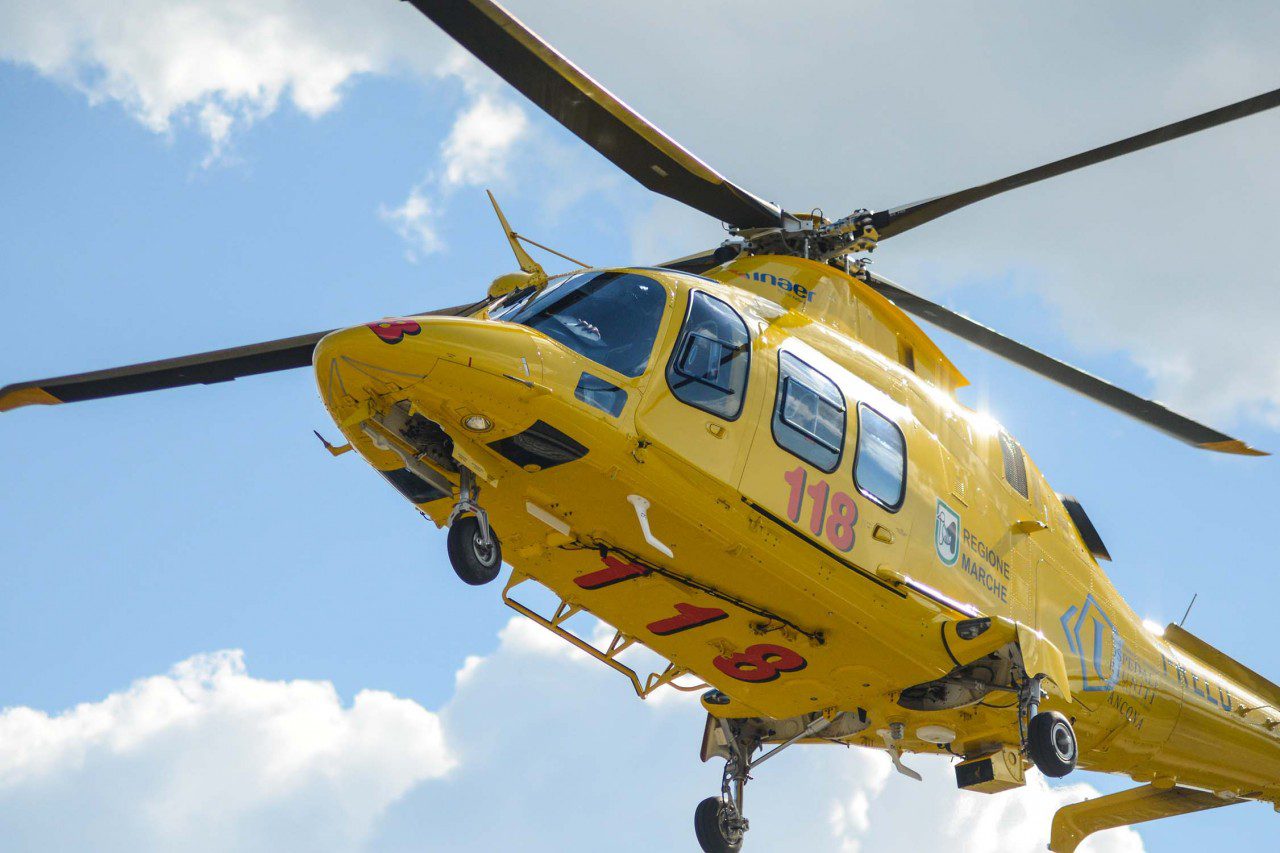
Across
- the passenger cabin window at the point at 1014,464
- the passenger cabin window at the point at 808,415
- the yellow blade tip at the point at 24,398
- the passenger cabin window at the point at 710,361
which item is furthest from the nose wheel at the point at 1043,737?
the yellow blade tip at the point at 24,398

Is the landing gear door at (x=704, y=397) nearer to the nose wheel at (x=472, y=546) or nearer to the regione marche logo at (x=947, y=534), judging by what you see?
the nose wheel at (x=472, y=546)

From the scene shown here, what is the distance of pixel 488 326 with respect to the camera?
1057cm

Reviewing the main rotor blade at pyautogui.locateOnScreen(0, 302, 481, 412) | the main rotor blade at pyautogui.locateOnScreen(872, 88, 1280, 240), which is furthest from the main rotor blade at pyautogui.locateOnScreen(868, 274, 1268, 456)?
the main rotor blade at pyautogui.locateOnScreen(0, 302, 481, 412)

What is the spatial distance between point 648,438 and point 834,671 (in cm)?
347

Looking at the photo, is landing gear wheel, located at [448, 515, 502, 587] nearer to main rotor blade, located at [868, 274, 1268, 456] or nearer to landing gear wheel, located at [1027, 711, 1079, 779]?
landing gear wheel, located at [1027, 711, 1079, 779]

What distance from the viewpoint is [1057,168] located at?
13461mm

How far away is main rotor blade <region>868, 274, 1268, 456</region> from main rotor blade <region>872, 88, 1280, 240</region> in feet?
3.08

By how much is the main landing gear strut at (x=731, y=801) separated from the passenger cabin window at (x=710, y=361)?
4.48 metres

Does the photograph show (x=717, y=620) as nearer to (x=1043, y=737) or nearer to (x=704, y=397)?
(x=704, y=397)

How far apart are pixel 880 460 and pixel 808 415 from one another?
0.98m

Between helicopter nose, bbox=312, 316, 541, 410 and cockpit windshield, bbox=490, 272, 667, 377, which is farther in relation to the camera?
cockpit windshield, bbox=490, 272, 667, 377

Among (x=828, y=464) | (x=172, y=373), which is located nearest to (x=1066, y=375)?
(x=828, y=464)

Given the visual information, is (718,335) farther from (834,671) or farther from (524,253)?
(834,671)

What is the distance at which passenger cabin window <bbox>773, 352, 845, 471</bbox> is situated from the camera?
11727 millimetres
